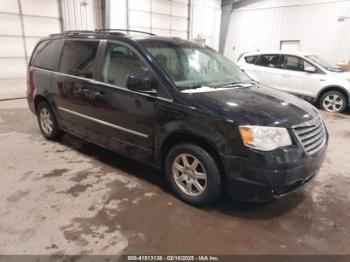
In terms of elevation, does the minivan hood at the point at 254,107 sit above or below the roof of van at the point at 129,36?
below

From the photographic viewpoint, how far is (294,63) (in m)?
7.51

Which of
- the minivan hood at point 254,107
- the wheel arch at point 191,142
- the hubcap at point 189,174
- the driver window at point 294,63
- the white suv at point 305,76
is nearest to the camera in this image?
the minivan hood at point 254,107

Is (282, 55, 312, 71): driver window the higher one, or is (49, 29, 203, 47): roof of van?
(49, 29, 203, 47): roof of van

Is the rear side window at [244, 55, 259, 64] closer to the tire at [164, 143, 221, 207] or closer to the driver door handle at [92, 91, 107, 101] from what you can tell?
the driver door handle at [92, 91, 107, 101]

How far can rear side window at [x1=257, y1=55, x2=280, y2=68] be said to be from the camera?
7801 mm

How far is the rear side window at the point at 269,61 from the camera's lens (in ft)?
25.6

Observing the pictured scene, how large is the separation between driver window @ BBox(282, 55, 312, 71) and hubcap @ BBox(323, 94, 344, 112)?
1.00 metres

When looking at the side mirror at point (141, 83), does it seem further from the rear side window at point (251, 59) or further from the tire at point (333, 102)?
the rear side window at point (251, 59)

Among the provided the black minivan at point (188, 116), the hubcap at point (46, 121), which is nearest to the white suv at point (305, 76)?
the black minivan at point (188, 116)

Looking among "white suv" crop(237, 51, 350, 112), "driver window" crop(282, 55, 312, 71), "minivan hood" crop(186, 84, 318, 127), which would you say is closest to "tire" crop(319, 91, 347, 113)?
"white suv" crop(237, 51, 350, 112)

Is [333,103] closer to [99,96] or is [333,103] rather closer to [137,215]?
[99,96]

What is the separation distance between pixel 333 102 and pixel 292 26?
17.7 feet

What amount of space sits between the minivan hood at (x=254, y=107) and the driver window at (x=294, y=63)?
5042 millimetres

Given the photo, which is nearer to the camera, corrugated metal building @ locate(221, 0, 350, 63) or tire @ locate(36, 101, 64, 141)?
tire @ locate(36, 101, 64, 141)
